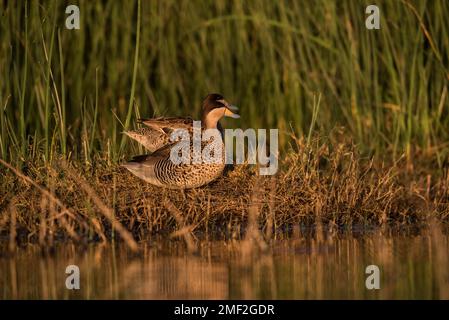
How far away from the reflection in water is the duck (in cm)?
88

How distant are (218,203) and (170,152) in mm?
718

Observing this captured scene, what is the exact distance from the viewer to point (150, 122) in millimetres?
8719

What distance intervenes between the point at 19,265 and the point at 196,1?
487cm

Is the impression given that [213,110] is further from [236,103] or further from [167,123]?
[236,103]

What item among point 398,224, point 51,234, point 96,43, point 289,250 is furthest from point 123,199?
point 96,43

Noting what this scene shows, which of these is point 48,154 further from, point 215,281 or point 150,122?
point 215,281

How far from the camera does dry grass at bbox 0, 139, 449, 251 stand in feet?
24.4

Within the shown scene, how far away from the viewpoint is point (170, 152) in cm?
837

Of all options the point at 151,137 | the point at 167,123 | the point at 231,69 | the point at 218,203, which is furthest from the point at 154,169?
the point at 231,69

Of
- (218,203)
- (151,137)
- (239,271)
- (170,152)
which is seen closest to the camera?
(239,271)

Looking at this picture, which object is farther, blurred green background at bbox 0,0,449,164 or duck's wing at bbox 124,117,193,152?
blurred green background at bbox 0,0,449,164

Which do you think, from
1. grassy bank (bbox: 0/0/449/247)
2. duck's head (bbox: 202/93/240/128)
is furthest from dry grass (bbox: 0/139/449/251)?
duck's head (bbox: 202/93/240/128)

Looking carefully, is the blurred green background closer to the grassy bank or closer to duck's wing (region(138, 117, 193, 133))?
the grassy bank

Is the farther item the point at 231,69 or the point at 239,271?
the point at 231,69
